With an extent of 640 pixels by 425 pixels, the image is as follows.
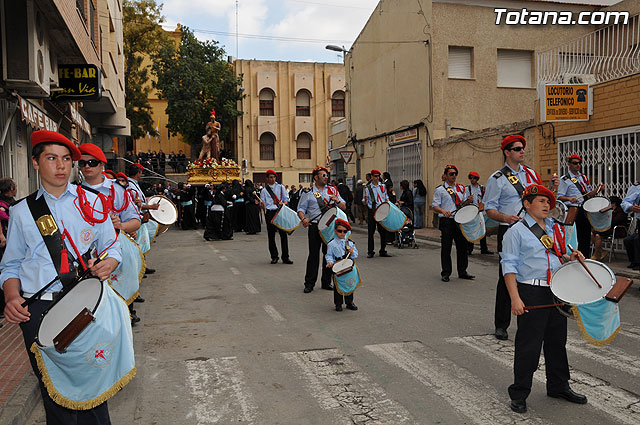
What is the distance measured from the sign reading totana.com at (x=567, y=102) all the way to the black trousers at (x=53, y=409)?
12.5 metres

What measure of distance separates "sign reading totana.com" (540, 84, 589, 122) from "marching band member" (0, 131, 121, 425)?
40.3 feet

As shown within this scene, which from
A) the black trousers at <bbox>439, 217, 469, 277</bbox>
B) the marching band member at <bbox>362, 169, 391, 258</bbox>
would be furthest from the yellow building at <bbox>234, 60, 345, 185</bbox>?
the black trousers at <bbox>439, 217, 469, 277</bbox>

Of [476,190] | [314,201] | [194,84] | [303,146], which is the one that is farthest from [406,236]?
[303,146]

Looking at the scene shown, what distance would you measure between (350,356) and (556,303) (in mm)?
2244

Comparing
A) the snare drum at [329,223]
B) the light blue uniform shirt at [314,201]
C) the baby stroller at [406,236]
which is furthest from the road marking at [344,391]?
the baby stroller at [406,236]

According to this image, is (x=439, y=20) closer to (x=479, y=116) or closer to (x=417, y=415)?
(x=479, y=116)

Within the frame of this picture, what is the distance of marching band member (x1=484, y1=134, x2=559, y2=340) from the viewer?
21.2ft

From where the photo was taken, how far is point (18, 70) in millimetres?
9836

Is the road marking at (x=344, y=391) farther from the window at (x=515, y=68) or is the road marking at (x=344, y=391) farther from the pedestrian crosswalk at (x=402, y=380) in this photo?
the window at (x=515, y=68)

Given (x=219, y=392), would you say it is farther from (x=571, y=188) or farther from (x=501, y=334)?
(x=571, y=188)

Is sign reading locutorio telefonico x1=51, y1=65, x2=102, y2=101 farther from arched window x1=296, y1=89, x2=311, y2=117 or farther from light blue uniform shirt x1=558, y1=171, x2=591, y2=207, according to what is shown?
arched window x1=296, y1=89, x2=311, y2=117

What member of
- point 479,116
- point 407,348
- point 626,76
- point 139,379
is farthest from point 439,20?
point 139,379

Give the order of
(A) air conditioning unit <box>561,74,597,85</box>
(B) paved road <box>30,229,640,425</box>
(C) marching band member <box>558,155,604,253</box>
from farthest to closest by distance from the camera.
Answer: (A) air conditioning unit <box>561,74,597,85</box>
(C) marching band member <box>558,155,604,253</box>
(B) paved road <box>30,229,640,425</box>

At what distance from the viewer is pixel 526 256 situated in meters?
4.55
